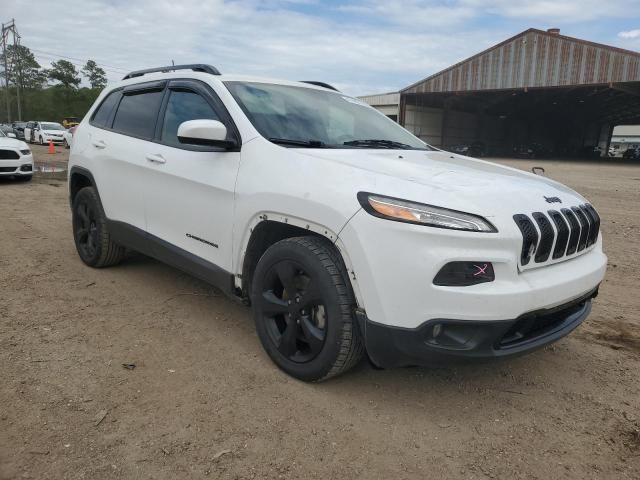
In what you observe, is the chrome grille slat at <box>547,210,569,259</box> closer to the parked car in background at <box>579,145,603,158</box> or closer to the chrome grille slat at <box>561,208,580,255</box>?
the chrome grille slat at <box>561,208,580,255</box>

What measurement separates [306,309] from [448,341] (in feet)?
2.57

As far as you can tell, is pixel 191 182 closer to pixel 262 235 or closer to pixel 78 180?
pixel 262 235

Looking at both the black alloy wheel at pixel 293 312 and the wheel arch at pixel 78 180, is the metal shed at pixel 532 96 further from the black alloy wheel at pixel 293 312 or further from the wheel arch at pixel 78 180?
the black alloy wheel at pixel 293 312

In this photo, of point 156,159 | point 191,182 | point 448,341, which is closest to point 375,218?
point 448,341

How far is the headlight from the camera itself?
2.35 meters

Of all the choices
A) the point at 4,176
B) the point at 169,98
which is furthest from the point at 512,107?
the point at 169,98

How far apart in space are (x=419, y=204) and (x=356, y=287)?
51 cm

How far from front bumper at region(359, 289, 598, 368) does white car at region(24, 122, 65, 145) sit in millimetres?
31124

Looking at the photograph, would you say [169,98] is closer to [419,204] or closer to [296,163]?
[296,163]

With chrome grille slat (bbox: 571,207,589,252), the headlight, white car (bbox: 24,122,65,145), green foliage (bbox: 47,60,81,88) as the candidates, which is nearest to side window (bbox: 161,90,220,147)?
the headlight

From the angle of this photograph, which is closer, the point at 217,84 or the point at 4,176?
the point at 217,84

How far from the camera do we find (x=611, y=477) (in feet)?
7.34

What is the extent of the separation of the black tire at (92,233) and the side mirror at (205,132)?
6.27 feet

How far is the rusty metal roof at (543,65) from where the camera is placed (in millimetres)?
30422
